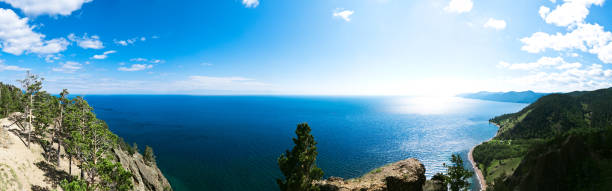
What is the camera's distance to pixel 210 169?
87.6 metres

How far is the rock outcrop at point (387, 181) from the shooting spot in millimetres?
26625

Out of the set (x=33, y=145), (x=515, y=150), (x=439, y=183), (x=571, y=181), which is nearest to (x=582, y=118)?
(x=515, y=150)

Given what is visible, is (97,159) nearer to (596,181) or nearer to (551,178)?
(596,181)

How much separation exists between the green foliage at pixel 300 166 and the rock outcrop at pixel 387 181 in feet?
15.0

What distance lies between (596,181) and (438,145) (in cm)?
11561

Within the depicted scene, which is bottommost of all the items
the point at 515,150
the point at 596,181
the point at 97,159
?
the point at 515,150

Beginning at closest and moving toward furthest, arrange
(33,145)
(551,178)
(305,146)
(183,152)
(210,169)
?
1. (305,146)
2. (33,145)
3. (551,178)
4. (210,169)
5. (183,152)

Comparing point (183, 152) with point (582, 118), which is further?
point (582, 118)

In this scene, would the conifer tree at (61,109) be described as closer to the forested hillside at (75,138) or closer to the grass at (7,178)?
the forested hillside at (75,138)

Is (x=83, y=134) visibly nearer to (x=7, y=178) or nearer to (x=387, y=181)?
(x=7, y=178)

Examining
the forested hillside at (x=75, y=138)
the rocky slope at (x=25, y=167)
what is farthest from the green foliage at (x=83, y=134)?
the rocky slope at (x=25, y=167)

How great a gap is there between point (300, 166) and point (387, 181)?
45.1ft

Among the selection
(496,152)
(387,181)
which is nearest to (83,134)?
(387,181)

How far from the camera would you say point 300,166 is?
22625mm
